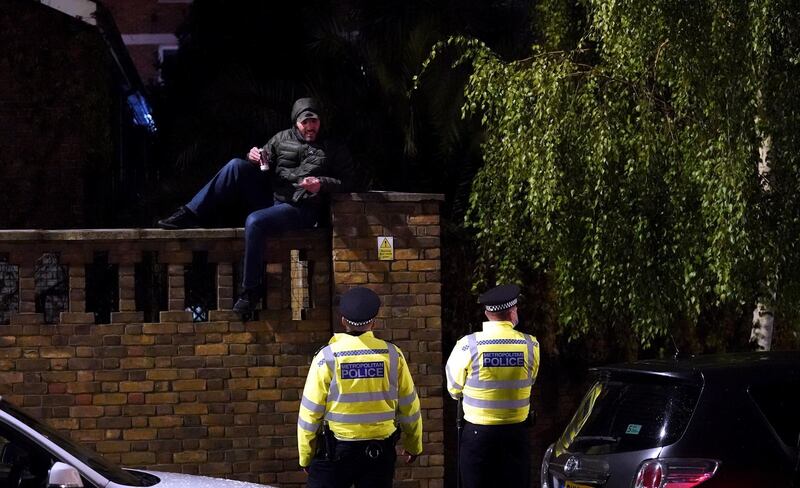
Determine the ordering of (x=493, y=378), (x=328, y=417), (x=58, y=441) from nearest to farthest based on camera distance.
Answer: (x=58, y=441) → (x=328, y=417) → (x=493, y=378)

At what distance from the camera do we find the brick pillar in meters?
9.44

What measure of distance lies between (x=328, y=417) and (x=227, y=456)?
2797 millimetres

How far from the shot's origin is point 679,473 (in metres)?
5.65

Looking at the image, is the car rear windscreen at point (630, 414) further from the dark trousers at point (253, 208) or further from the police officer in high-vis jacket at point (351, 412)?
the dark trousers at point (253, 208)

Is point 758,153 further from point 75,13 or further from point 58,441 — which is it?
point 75,13

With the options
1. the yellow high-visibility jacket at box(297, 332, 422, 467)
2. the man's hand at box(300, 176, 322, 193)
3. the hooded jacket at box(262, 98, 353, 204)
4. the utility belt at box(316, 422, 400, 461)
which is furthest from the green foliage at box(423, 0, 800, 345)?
the utility belt at box(316, 422, 400, 461)

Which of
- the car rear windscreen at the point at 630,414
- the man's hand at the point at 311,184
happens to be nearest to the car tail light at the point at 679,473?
the car rear windscreen at the point at 630,414

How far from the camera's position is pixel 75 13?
1367cm

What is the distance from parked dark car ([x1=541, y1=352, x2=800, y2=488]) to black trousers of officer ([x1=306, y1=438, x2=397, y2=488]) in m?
1.07

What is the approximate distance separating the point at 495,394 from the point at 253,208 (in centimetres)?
309

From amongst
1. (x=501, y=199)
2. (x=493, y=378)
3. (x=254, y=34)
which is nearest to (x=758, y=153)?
(x=501, y=199)

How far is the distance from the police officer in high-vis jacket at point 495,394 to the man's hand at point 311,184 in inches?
80.3

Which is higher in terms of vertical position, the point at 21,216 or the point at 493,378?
the point at 21,216

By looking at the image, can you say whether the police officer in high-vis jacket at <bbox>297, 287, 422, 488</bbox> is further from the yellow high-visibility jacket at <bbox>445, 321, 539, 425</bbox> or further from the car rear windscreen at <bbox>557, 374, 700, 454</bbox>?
the car rear windscreen at <bbox>557, 374, 700, 454</bbox>
